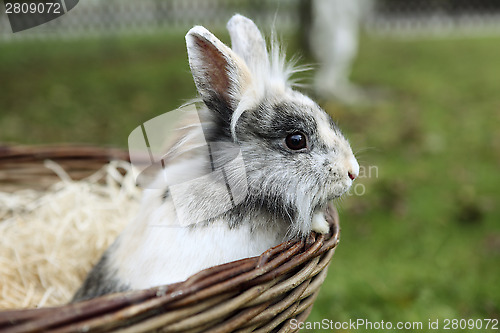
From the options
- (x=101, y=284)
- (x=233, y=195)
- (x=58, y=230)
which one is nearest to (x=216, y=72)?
(x=233, y=195)

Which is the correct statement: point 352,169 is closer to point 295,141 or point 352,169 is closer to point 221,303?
point 295,141

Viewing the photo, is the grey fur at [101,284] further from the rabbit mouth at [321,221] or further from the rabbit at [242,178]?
the rabbit mouth at [321,221]

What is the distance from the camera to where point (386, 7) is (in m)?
13.1

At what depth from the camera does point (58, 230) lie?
266 cm

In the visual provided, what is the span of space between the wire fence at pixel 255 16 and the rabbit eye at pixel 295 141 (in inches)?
191

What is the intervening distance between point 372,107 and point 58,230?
14.5ft

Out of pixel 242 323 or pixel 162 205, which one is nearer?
pixel 242 323

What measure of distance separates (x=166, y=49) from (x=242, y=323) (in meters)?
8.73

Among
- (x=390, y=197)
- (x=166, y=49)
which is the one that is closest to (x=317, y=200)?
(x=390, y=197)

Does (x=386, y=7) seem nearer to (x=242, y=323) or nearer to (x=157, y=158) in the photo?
(x=157, y=158)

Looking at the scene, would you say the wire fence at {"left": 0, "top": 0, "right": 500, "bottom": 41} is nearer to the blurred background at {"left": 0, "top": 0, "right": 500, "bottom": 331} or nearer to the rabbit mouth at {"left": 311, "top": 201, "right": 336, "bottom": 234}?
the blurred background at {"left": 0, "top": 0, "right": 500, "bottom": 331}

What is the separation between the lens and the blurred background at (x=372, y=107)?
9.69ft

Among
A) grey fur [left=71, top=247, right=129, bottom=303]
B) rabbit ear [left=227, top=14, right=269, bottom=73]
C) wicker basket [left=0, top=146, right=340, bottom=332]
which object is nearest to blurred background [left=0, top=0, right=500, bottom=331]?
rabbit ear [left=227, top=14, right=269, bottom=73]

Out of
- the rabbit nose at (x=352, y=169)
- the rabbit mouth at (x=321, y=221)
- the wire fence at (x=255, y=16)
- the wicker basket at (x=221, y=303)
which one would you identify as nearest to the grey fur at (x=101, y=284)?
the wicker basket at (x=221, y=303)
